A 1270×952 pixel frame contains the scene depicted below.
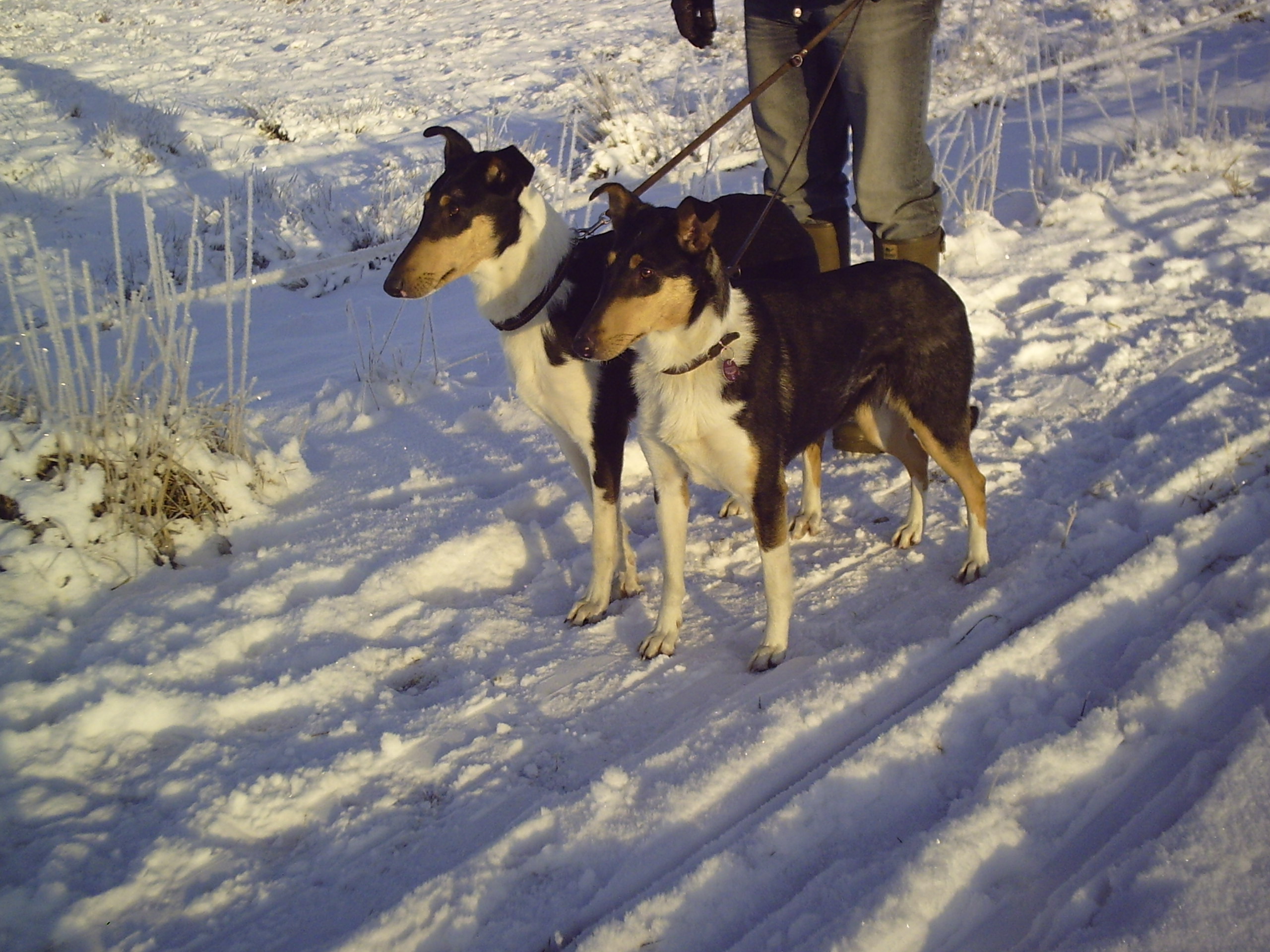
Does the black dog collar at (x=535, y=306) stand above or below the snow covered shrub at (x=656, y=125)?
below

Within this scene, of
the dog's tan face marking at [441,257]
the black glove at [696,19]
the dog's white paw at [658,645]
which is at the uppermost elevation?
the black glove at [696,19]

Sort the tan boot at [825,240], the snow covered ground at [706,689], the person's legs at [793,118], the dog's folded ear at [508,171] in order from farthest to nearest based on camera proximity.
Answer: the tan boot at [825,240], the person's legs at [793,118], the dog's folded ear at [508,171], the snow covered ground at [706,689]

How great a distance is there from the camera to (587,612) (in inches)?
130

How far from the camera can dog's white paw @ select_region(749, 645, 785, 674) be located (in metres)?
2.91

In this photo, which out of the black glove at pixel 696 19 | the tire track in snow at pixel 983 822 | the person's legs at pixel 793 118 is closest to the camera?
the tire track in snow at pixel 983 822

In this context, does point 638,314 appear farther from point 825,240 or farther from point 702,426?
point 825,240

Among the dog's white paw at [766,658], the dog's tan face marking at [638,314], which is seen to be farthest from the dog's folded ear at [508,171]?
the dog's white paw at [766,658]

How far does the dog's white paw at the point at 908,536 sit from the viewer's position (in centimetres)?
350

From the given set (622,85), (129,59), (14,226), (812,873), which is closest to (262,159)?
(14,226)

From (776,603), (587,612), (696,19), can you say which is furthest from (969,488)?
(696,19)

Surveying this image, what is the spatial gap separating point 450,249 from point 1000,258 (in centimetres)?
404

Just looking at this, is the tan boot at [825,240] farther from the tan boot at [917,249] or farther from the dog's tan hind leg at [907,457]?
A: the dog's tan hind leg at [907,457]

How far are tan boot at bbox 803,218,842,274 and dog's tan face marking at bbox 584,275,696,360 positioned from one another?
5.21ft

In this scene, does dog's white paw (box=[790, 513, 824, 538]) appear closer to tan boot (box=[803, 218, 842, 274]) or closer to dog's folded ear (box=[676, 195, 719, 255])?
tan boot (box=[803, 218, 842, 274])
